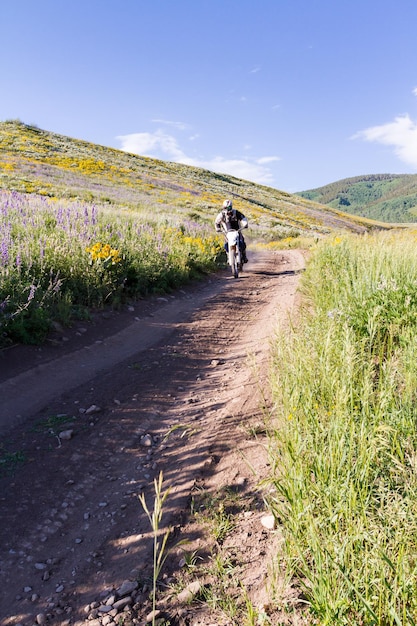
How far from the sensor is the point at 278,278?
12.1m

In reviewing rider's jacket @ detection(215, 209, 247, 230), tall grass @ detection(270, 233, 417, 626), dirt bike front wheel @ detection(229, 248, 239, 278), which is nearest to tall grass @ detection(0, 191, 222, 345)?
dirt bike front wheel @ detection(229, 248, 239, 278)

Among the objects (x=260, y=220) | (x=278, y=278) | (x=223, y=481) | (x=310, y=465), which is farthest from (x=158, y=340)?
(x=260, y=220)

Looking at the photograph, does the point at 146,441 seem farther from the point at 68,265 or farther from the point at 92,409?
the point at 68,265

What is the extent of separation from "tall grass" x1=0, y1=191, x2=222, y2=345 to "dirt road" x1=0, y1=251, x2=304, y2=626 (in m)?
0.54

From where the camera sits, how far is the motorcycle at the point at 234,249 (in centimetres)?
1242

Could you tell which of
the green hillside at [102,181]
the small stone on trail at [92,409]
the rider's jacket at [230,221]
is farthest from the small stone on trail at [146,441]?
the green hillside at [102,181]

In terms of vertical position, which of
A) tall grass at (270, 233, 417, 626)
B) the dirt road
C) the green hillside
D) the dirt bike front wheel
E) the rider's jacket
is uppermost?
the green hillside

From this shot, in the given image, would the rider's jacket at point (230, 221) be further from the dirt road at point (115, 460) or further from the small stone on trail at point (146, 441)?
the small stone on trail at point (146, 441)

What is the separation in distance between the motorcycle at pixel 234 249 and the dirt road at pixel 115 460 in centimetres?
627

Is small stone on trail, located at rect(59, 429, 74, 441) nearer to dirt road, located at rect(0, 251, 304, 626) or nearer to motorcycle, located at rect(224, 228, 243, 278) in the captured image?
dirt road, located at rect(0, 251, 304, 626)

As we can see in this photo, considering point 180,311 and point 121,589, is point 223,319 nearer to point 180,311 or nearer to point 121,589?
point 180,311

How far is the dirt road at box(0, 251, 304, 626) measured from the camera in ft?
7.29

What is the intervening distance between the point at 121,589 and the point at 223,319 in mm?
5666

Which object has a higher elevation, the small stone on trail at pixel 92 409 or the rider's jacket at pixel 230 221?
the rider's jacket at pixel 230 221
